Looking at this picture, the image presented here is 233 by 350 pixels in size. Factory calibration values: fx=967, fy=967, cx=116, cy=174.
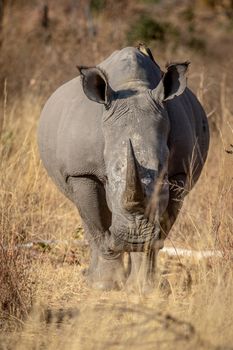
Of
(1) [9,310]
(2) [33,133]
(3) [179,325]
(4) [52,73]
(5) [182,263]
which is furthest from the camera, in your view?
(4) [52,73]

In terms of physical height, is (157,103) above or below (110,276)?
above

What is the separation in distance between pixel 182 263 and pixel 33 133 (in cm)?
337

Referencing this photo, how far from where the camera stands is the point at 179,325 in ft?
14.7

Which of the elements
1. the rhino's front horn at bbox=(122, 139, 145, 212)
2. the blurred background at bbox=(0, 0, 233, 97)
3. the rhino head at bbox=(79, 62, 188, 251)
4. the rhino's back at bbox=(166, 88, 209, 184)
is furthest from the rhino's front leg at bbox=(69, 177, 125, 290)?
the blurred background at bbox=(0, 0, 233, 97)

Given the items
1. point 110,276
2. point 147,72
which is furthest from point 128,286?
point 147,72

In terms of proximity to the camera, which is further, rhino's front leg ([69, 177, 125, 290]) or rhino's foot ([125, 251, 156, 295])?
rhino's front leg ([69, 177, 125, 290])

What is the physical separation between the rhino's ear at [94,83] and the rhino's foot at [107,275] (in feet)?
4.24

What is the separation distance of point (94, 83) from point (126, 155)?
0.56m

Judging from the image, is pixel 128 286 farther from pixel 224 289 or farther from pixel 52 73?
pixel 52 73

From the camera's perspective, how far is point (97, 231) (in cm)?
644

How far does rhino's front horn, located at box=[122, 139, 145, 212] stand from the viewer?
5289 millimetres

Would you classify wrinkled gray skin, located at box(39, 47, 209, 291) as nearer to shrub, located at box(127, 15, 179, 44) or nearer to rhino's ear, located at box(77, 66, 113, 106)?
rhino's ear, located at box(77, 66, 113, 106)

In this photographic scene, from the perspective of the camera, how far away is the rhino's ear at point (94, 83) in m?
5.85

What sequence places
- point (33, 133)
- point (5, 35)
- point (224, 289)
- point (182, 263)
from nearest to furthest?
point (224, 289), point (182, 263), point (33, 133), point (5, 35)
